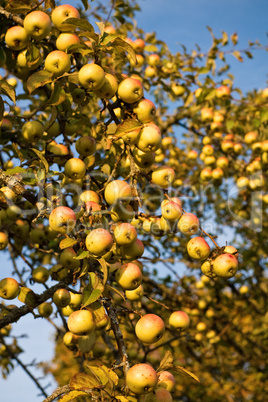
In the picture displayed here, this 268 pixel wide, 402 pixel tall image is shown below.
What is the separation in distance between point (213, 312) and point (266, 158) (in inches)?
92.5

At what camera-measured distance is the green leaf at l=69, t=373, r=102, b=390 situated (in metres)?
1.35

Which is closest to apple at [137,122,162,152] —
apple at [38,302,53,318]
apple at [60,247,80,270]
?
apple at [60,247,80,270]

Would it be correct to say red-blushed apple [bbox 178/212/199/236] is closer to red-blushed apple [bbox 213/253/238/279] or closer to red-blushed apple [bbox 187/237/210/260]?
red-blushed apple [bbox 187/237/210/260]

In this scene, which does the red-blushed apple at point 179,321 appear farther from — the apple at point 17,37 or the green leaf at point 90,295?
the apple at point 17,37

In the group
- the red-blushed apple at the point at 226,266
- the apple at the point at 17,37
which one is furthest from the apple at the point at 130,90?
the red-blushed apple at the point at 226,266

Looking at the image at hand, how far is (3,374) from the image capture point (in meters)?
4.16

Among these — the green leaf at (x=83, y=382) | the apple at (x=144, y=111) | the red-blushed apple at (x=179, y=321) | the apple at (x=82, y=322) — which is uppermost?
the apple at (x=144, y=111)

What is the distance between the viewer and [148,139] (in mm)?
1606

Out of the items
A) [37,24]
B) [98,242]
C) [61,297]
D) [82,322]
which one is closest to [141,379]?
[82,322]

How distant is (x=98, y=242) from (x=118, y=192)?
0.78ft

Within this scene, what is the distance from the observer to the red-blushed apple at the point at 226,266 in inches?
66.4

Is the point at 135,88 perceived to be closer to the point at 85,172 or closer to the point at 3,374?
the point at 85,172

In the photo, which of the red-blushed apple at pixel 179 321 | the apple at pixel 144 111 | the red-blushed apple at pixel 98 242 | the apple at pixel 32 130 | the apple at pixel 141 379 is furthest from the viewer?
the apple at pixel 32 130

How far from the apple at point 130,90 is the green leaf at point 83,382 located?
1.13 metres
